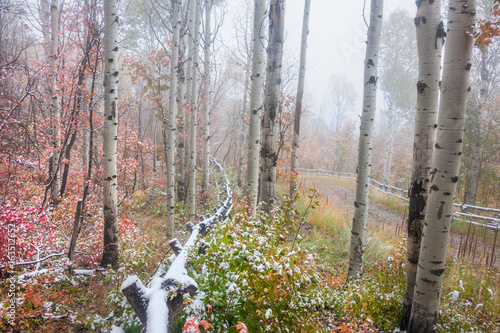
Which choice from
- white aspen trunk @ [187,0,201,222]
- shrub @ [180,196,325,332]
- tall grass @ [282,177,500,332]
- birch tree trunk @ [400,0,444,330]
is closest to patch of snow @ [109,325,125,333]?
shrub @ [180,196,325,332]

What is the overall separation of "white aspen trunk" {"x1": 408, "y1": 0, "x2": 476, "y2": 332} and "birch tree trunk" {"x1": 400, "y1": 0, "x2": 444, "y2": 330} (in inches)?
19.6

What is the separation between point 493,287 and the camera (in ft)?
14.8

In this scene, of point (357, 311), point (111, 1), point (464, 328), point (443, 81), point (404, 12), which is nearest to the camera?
point (443, 81)

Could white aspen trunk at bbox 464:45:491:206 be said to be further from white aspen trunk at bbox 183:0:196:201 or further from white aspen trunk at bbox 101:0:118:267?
white aspen trunk at bbox 101:0:118:267

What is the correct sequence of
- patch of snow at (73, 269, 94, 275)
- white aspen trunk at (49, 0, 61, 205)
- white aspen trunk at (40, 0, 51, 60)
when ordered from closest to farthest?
patch of snow at (73, 269, 94, 275) < white aspen trunk at (49, 0, 61, 205) < white aspen trunk at (40, 0, 51, 60)

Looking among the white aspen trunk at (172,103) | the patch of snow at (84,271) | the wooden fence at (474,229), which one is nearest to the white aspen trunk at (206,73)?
Answer: the white aspen trunk at (172,103)

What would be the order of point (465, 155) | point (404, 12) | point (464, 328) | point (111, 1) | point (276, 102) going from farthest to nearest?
point (404, 12)
point (465, 155)
point (276, 102)
point (111, 1)
point (464, 328)

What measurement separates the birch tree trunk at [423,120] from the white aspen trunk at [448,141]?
498mm

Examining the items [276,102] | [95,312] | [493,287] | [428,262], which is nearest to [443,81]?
[428,262]

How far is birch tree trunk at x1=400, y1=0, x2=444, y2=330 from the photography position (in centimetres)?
313

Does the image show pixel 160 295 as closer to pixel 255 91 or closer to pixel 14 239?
pixel 14 239

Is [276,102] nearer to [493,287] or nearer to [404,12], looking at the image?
[493,287]

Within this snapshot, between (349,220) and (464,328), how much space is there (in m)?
6.15

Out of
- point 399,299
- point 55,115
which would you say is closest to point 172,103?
point 55,115
